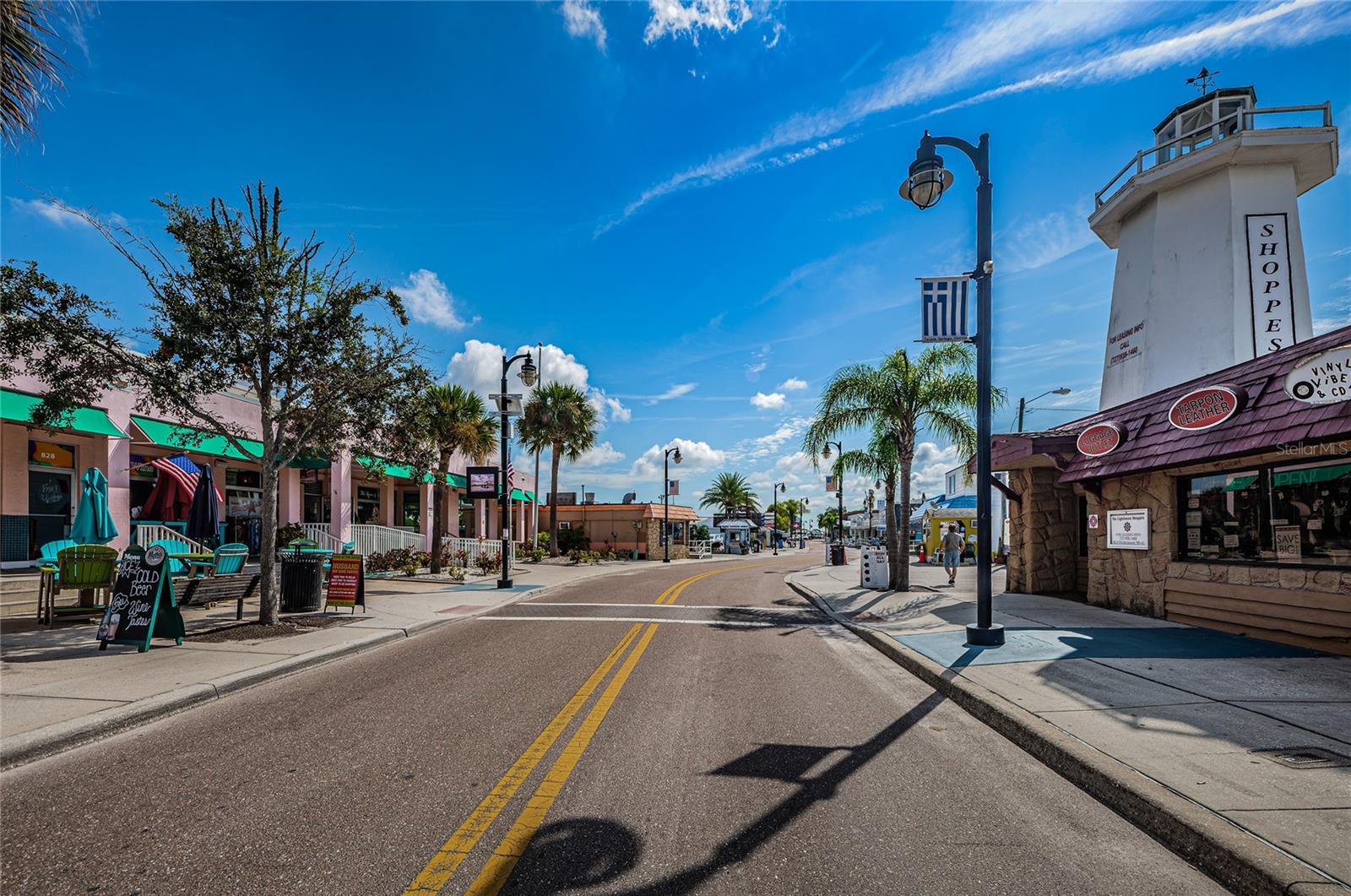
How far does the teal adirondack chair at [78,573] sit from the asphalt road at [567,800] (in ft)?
17.8

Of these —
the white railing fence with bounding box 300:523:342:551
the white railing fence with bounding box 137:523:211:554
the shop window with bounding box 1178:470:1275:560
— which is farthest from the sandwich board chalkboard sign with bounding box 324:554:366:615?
the shop window with bounding box 1178:470:1275:560

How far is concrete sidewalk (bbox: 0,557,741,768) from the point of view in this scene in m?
5.21

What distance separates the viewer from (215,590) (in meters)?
10.8

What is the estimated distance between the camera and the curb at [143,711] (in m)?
4.74

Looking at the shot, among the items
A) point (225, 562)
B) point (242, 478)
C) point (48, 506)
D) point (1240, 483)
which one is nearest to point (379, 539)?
point (242, 478)

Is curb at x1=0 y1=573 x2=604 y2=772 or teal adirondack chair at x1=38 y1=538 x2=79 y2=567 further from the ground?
teal adirondack chair at x1=38 y1=538 x2=79 y2=567

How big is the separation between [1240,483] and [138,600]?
1554 cm

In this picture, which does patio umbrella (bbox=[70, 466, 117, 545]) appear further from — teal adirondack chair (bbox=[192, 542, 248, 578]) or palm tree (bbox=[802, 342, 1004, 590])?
palm tree (bbox=[802, 342, 1004, 590])

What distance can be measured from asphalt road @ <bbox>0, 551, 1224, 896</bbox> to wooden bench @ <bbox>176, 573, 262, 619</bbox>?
4.97 meters

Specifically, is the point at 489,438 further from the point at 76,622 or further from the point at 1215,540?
the point at 1215,540

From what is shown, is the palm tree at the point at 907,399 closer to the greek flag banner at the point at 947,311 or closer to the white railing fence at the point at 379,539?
the greek flag banner at the point at 947,311

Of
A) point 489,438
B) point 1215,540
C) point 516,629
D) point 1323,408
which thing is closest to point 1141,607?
point 1215,540

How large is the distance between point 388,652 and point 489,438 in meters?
20.0

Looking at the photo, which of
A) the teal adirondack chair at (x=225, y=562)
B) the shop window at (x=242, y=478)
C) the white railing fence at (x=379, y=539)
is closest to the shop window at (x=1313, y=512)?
the teal adirondack chair at (x=225, y=562)
